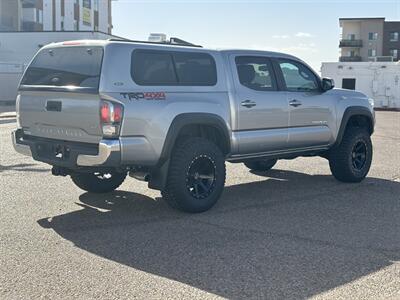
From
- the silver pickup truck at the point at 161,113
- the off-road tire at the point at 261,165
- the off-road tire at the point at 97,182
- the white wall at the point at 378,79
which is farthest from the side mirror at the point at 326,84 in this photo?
the white wall at the point at 378,79

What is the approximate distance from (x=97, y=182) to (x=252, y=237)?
2.80 meters

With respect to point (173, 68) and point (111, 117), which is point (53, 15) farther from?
point (111, 117)

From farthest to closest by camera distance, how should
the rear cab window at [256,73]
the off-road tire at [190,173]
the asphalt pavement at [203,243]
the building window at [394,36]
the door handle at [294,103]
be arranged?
the building window at [394,36], the door handle at [294,103], the rear cab window at [256,73], the off-road tire at [190,173], the asphalt pavement at [203,243]

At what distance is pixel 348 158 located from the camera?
8.98 meters

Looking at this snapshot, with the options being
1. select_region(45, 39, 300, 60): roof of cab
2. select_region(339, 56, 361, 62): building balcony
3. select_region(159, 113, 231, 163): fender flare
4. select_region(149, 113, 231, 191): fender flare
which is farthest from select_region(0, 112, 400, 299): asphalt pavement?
select_region(339, 56, 361, 62): building balcony

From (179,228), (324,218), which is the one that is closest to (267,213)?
(324,218)

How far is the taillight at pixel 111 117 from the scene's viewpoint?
19.3 feet

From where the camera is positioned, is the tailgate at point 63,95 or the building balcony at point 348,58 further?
the building balcony at point 348,58

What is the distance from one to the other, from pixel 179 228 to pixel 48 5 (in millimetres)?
55522

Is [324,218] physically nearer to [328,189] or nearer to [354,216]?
[354,216]

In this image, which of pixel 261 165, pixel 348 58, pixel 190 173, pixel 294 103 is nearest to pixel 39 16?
pixel 348 58

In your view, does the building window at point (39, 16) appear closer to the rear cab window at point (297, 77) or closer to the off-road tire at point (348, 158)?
the off-road tire at point (348, 158)

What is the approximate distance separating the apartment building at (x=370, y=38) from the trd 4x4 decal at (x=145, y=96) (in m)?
79.5

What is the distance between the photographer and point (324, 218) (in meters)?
6.70
